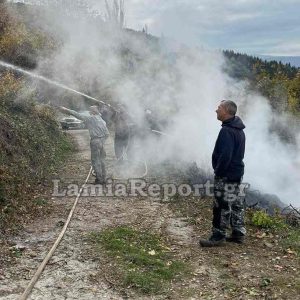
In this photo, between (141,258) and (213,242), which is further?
(213,242)

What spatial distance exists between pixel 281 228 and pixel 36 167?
22.2 ft

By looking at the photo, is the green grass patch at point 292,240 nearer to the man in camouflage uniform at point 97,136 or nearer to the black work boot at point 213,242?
the black work boot at point 213,242

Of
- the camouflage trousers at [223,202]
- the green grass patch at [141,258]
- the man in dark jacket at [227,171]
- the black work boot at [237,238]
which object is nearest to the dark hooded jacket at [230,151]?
the man in dark jacket at [227,171]

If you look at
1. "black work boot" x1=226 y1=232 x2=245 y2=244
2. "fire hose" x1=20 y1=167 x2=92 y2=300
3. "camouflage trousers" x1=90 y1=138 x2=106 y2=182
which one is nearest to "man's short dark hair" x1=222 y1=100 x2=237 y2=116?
"black work boot" x1=226 y1=232 x2=245 y2=244

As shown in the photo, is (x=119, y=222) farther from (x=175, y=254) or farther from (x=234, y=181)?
(x=234, y=181)

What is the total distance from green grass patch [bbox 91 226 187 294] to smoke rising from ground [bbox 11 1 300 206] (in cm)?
578

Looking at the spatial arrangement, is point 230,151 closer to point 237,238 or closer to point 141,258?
point 237,238

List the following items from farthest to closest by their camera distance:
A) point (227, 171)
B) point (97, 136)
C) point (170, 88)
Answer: point (170, 88)
point (97, 136)
point (227, 171)

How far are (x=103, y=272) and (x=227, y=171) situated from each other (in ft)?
8.21

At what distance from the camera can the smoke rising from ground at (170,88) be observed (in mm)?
13906

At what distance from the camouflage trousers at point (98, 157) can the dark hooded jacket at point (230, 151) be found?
196 inches

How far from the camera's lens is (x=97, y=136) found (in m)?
11.1

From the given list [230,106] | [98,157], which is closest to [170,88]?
[98,157]

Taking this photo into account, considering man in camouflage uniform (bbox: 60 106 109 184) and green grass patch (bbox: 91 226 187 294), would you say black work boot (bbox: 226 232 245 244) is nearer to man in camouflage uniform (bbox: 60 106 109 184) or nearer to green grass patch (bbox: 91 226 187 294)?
green grass patch (bbox: 91 226 187 294)
